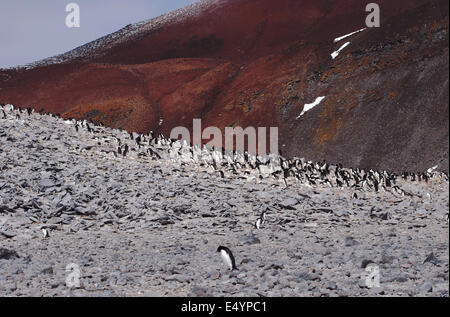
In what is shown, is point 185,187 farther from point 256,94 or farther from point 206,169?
point 256,94

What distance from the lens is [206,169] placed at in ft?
63.1

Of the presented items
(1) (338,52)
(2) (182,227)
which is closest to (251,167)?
(2) (182,227)

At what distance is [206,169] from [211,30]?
67.4 metres

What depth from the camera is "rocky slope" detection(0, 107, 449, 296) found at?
8.28 m

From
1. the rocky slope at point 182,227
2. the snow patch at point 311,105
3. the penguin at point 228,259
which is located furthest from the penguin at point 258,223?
the snow patch at point 311,105

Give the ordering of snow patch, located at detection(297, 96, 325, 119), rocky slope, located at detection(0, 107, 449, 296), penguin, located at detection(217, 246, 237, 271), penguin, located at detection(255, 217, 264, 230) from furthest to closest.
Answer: snow patch, located at detection(297, 96, 325, 119), penguin, located at detection(255, 217, 264, 230), penguin, located at detection(217, 246, 237, 271), rocky slope, located at detection(0, 107, 449, 296)

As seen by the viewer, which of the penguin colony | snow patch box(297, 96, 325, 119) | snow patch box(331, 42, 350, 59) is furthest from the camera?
snow patch box(331, 42, 350, 59)

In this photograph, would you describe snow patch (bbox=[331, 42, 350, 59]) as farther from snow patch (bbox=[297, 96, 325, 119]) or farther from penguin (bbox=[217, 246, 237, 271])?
penguin (bbox=[217, 246, 237, 271])

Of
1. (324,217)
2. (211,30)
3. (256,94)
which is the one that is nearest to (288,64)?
(256,94)

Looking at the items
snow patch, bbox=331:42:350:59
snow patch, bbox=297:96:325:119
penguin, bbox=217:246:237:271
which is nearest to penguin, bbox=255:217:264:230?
penguin, bbox=217:246:237:271

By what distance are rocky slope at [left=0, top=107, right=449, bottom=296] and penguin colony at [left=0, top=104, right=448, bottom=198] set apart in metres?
0.28

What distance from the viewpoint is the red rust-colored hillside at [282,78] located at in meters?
27.8

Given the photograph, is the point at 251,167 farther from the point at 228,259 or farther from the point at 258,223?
the point at 228,259

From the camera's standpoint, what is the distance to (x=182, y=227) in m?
13.7
